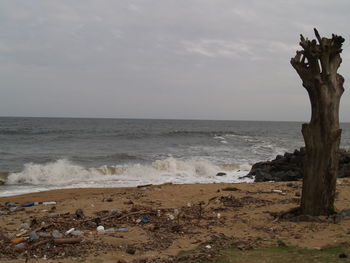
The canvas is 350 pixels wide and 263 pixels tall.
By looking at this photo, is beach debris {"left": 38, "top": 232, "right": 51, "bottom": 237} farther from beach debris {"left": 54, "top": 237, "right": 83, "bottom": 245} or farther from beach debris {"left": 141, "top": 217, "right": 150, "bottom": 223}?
beach debris {"left": 141, "top": 217, "right": 150, "bottom": 223}

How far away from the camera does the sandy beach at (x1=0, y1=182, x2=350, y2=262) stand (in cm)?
496

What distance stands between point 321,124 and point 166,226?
3.59 metres

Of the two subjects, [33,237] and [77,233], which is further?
[77,233]

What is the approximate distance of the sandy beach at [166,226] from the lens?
496 centimetres

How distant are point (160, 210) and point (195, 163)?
12.3 meters

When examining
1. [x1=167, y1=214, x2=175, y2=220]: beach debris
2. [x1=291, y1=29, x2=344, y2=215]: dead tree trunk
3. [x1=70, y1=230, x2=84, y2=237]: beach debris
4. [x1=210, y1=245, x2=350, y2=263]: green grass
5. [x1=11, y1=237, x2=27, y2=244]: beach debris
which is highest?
[x1=291, y1=29, x2=344, y2=215]: dead tree trunk

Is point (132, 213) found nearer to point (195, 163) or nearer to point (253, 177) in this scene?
point (253, 177)

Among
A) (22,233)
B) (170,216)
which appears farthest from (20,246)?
(170,216)

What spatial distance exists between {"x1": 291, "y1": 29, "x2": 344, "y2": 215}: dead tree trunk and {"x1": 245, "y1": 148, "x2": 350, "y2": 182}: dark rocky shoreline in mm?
9366

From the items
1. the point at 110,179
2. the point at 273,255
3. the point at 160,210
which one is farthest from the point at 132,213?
the point at 110,179

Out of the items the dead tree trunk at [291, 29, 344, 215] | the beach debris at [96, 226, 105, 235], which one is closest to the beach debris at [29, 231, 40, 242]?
the beach debris at [96, 226, 105, 235]

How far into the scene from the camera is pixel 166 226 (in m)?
6.38

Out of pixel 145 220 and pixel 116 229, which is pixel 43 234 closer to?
pixel 116 229

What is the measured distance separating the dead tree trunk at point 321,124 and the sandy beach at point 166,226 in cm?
53
